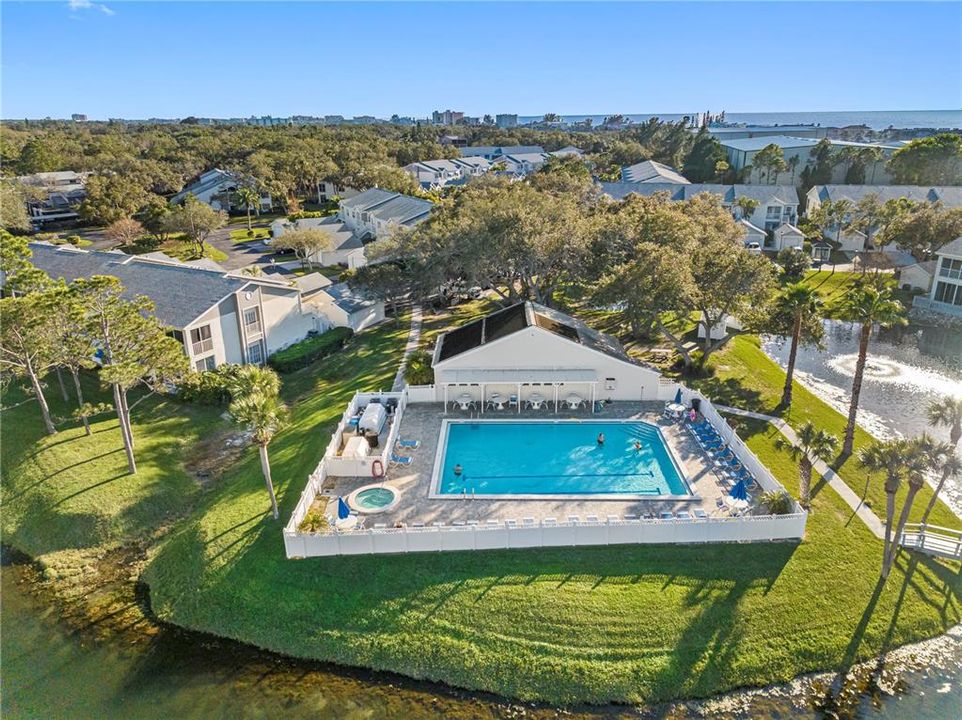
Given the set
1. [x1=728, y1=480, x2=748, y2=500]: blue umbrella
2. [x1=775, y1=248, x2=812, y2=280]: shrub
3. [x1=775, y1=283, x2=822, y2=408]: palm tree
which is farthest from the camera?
[x1=775, y1=248, x2=812, y2=280]: shrub

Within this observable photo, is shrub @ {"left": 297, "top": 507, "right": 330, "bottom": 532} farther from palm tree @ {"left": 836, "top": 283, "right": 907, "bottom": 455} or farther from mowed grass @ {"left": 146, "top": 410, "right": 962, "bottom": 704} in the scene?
palm tree @ {"left": 836, "top": 283, "right": 907, "bottom": 455}

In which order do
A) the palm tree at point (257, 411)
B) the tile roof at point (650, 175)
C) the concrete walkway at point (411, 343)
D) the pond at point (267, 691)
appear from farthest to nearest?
1. the tile roof at point (650, 175)
2. the concrete walkway at point (411, 343)
3. the palm tree at point (257, 411)
4. the pond at point (267, 691)

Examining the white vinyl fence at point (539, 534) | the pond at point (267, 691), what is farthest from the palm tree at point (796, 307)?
the pond at point (267, 691)

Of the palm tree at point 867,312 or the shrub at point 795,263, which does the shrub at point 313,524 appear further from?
the shrub at point 795,263

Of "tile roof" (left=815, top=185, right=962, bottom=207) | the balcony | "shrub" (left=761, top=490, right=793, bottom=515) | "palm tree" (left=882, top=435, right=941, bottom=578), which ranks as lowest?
"shrub" (left=761, top=490, right=793, bottom=515)

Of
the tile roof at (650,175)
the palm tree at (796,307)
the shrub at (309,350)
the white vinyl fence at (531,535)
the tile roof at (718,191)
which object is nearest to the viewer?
the white vinyl fence at (531,535)

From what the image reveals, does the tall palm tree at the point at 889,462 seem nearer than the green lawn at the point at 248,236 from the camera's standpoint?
Yes

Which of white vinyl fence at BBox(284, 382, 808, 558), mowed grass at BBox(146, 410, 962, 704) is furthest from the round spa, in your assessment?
mowed grass at BBox(146, 410, 962, 704)
